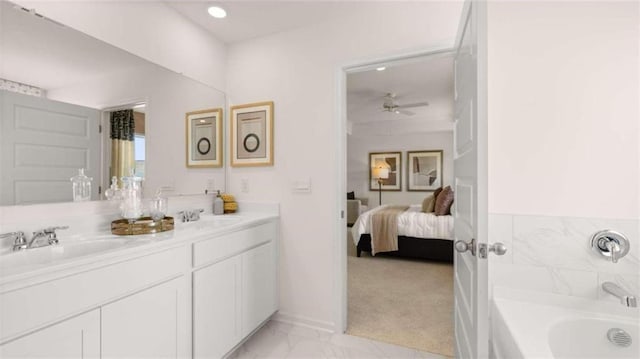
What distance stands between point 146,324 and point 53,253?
50 cm

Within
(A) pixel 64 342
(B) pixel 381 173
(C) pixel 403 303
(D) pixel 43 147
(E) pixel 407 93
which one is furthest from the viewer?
(B) pixel 381 173

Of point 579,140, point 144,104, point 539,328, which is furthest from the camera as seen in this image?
point 144,104

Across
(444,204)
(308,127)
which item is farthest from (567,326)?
(444,204)

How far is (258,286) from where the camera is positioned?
2.09 metres

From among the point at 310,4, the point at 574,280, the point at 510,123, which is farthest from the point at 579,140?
the point at 310,4

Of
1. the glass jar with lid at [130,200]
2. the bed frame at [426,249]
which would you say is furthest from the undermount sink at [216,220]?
the bed frame at [426,249]

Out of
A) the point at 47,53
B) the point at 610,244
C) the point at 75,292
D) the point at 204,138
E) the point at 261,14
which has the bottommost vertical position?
the point at 75,292

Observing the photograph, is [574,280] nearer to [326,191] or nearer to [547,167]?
[547,167]

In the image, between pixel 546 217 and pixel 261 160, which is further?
pixel 261 160

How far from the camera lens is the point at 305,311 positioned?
2289 mm

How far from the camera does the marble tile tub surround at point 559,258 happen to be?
1.36 m

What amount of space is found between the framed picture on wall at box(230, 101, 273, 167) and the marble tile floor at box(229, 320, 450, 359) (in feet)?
4.28

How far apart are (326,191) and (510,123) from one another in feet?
4.02

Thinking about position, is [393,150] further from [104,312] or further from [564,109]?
[104,312]
